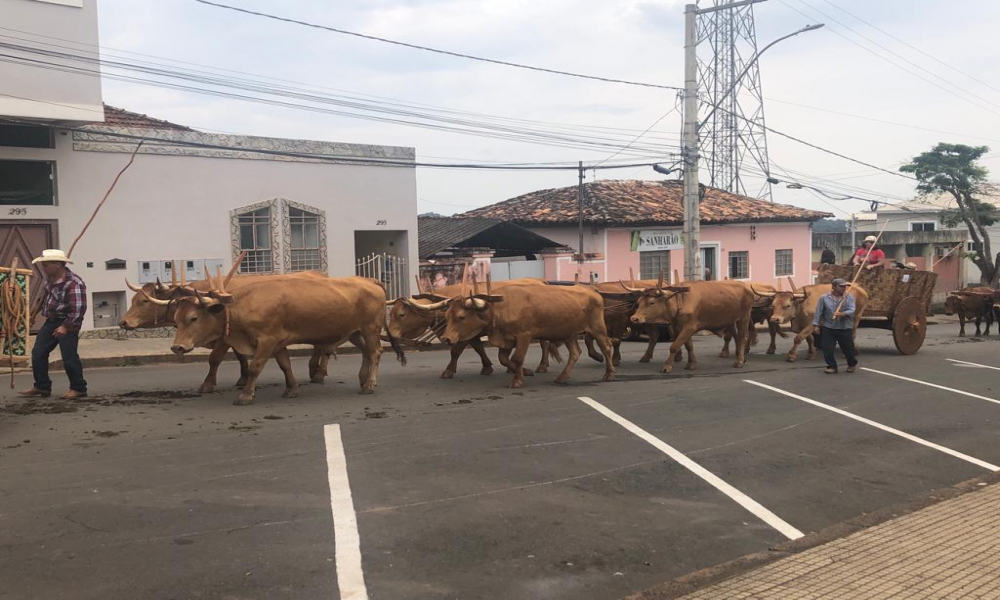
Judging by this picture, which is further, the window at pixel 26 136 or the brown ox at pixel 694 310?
the window at pixel 26 136

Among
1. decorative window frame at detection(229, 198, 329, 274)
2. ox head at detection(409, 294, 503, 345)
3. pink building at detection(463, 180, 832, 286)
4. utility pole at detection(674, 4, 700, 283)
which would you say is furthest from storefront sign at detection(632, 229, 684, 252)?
ox head at detection(409, 294, 503, 345)

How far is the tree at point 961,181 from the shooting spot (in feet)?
117

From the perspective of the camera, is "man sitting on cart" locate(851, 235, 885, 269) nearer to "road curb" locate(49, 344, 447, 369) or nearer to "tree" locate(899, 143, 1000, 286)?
"road curb" locate(49, 344, 447, 369)

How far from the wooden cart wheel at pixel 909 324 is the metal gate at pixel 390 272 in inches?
452

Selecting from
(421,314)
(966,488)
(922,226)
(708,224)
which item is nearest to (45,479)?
(421,314)

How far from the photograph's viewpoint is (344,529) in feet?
18.8

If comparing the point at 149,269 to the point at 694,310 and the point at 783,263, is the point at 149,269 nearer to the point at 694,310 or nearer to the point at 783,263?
the point at 694,310

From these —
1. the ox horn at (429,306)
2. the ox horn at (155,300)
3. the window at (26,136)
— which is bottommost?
the ox horn at (429,306)

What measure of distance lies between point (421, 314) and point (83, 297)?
4.31 m

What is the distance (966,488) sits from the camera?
7656 millimetres

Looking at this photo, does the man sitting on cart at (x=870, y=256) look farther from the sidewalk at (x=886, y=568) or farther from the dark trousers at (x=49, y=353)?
the dark trousers at (x=49, y=353)

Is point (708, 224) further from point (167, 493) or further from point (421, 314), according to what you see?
point (167, 493)

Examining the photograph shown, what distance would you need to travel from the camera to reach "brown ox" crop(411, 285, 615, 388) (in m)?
11.7

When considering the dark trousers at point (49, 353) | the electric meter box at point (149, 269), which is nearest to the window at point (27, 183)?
the electric meter box at point (149, 269)
